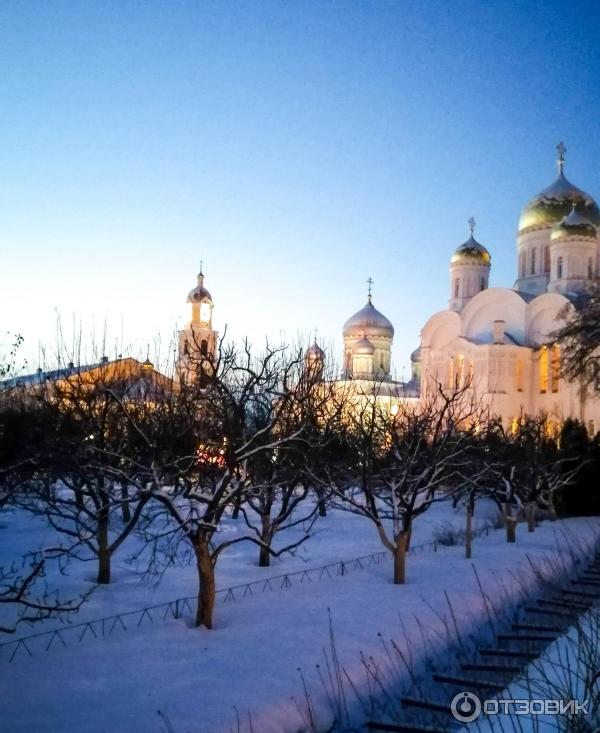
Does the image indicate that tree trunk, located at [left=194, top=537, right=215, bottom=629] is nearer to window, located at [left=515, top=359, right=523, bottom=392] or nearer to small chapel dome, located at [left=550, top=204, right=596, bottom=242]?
window, located at [left=515, top=359, right=523, bottom=392]

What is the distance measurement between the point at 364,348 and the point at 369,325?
2763 millimetres

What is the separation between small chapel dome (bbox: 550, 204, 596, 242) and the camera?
41350 mm

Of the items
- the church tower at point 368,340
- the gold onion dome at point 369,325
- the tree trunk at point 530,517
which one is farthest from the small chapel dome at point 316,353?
the gold onion dome at point 369,325

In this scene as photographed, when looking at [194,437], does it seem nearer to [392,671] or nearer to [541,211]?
[392,671]

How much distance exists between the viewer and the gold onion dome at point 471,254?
48906mm

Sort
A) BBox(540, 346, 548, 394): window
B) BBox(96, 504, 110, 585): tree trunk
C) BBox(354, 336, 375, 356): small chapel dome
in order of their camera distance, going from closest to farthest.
Result: BBox(96, 504, 110, 585): tree trunk, BBox(540, 346, 548, 394): window, BBox(354, 336, 375, 356): small chapel dome

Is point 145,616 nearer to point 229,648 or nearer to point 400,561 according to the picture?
point 229,648

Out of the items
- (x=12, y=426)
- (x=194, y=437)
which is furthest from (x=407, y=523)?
(x=12, y=426)

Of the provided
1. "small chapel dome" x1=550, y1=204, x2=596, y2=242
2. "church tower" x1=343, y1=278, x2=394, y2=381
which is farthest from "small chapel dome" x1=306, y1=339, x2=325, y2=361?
"church tower" x1=343, y1=278, x2=394, y2=381

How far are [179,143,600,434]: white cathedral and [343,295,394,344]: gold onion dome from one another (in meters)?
8.47

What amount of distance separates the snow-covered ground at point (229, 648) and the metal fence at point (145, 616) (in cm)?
21

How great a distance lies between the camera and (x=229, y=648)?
9.45 meters

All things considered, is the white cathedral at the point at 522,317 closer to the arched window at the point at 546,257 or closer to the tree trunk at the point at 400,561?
the arched window at the point at 546,257

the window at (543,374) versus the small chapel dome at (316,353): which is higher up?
the window at (543,374)
